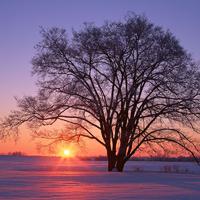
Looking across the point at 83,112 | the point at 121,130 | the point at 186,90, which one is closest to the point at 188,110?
the point at 186,90

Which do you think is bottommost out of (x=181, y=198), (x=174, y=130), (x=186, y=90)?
(x=181, y=198)

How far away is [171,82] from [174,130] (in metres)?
3.09

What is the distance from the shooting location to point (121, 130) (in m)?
33.2

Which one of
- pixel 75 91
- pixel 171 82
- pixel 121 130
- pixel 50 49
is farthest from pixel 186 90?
pixel 50 49

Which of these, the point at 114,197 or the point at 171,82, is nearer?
the point at 114,197

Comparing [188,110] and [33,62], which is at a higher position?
[33,62]

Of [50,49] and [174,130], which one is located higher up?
[50,49]

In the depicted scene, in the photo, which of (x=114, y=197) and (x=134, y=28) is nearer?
(x=114, y=197)

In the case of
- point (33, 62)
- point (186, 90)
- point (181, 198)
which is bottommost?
point (181, 198)

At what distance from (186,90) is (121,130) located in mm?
4852

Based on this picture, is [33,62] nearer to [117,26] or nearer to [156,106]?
[117,26]

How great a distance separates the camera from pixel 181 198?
48.3 ft

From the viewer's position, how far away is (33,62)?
33469 mm

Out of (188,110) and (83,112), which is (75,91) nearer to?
(83,112)
